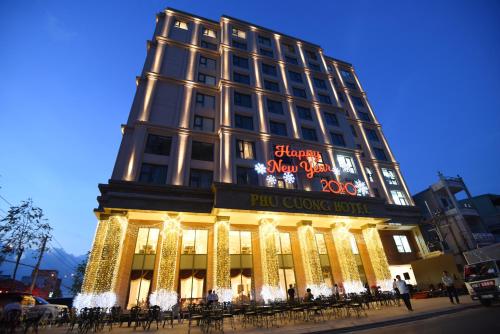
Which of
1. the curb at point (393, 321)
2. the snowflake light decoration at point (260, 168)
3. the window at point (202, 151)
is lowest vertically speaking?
Answer: the curb at point (393, 321)

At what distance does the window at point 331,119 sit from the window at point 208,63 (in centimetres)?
1523

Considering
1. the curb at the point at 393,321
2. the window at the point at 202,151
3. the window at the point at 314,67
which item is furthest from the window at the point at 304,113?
the curb at the point at 393,321

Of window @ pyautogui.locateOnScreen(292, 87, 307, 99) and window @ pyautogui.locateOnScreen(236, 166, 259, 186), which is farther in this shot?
window @ pyautogui.locateOnScreen(292, 87, 307, 99)

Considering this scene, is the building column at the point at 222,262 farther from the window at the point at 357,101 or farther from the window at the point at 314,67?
the window at the point at 357,101

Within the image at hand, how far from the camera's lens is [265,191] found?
19875 millimetres

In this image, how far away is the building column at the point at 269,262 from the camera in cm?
1798

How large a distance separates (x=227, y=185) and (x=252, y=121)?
9.41 meters

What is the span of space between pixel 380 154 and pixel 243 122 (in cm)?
2052

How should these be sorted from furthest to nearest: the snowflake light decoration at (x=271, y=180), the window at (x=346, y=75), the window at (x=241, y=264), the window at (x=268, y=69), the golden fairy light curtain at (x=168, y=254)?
the window at (x=346, y=75), the window at (x=268, y=69), the snowflake light decoration at (x=271, y=180), the window at (x=241, y=264), the golden fairy light curtain at (x=168, y=254)

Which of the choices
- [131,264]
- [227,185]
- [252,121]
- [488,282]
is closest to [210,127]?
[252,121]

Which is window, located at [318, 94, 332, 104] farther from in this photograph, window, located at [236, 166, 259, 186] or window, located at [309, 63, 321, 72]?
window, located at [236, 166, 259, 186]

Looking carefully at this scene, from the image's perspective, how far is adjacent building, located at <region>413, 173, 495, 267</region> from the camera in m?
26.6

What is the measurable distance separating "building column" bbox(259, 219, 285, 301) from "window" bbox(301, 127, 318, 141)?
1151 cm

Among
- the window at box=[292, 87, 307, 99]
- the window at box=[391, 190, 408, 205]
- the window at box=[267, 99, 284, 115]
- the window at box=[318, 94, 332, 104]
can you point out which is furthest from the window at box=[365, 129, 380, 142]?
the window at box=[267, 99, 284, 115]
